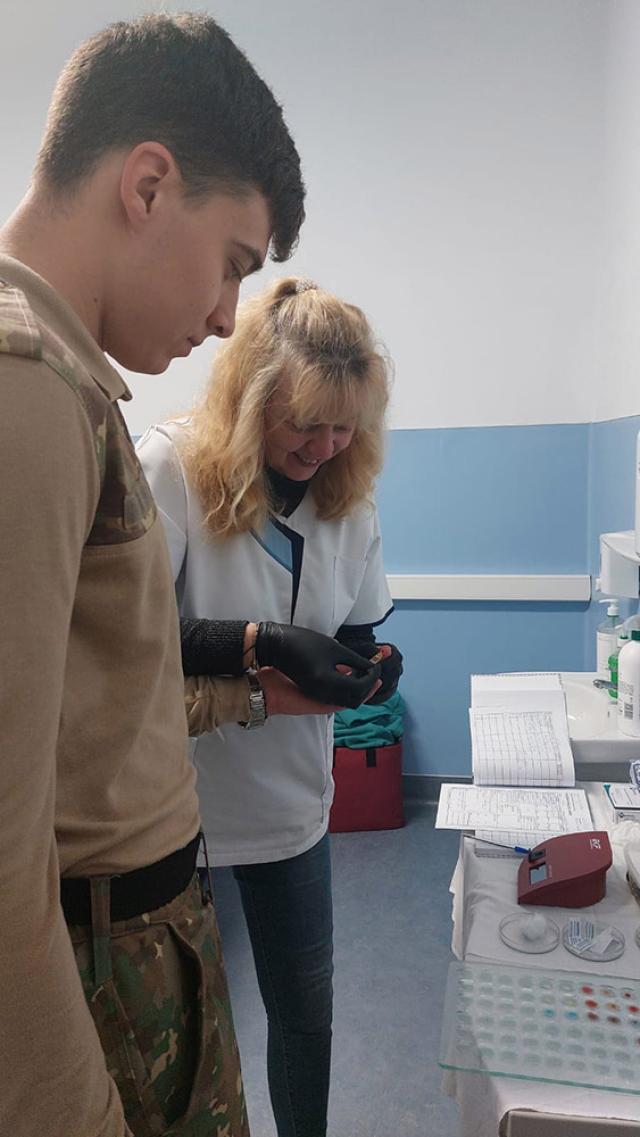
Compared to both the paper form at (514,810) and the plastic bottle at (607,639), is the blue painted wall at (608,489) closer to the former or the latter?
the plastic bottle at (607,639)

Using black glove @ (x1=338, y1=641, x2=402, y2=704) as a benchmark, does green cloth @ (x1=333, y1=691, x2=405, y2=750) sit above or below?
below

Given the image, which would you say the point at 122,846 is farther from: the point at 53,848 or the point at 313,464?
the point at 313,464

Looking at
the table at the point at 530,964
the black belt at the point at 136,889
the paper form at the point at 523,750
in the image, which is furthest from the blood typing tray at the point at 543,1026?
the paper form at the point at 523,750

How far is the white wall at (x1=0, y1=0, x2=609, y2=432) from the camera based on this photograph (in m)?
2.79

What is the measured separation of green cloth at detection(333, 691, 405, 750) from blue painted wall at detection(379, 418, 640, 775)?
16 cm

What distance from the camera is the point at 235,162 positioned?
27.1 inches

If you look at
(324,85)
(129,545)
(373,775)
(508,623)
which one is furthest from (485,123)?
(129,545)

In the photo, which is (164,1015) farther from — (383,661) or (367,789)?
(367,789)

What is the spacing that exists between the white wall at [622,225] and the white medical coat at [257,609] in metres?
1.15

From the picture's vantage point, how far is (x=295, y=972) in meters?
1.38

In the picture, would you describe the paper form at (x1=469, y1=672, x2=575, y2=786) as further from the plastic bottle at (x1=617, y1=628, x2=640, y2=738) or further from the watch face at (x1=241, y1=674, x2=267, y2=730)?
the watch face at (x1=241, y1=674, x2=267, y2=730)

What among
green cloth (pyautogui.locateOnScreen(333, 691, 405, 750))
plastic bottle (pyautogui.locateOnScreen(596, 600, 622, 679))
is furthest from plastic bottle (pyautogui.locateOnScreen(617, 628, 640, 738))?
green cloth (pyautogui.locateOnScreen(333, 691, 405, 750))

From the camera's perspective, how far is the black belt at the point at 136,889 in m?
0.72

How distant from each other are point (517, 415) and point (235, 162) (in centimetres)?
240
